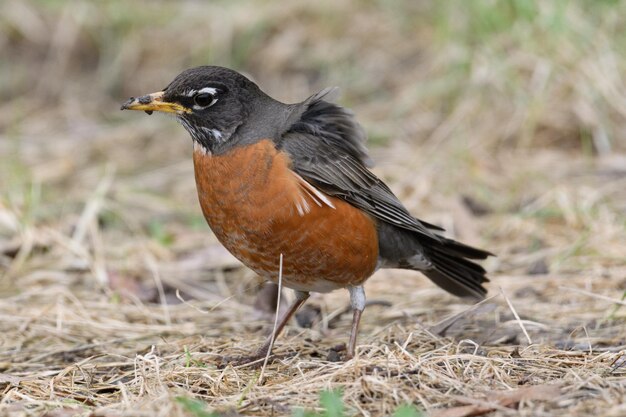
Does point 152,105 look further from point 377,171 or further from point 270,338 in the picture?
point 377,171

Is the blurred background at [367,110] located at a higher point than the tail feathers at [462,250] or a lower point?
higher

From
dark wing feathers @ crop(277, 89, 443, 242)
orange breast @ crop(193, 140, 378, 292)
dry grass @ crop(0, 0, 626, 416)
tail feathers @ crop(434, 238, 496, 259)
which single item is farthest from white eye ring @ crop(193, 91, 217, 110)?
tail feathers @ crop(434, 238, 496, 259)

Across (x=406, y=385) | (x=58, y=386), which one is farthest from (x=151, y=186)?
(x=406, y=385)

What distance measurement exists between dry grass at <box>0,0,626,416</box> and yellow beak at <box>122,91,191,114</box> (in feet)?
3.08

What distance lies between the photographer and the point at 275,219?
4.12 meters

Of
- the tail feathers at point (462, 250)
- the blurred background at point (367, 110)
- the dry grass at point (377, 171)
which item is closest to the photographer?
the dry grass at point (377, 171)

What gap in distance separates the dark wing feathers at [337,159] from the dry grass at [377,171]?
2.02ft

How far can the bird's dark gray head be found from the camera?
4.41m

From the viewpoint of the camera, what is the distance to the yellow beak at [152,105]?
14.3 feet

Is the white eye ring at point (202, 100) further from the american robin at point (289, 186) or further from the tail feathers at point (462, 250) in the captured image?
the tail feathers at point (462, 250)

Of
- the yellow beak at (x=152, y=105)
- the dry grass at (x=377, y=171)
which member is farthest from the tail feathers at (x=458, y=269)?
the yellow beak at (x=152, y=105)

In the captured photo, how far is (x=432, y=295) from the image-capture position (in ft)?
18.3

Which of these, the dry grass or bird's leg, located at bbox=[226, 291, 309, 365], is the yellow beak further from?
bird's leg, located at bbox=[226, 291, 309, 365]

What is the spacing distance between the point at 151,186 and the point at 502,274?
3.18m
